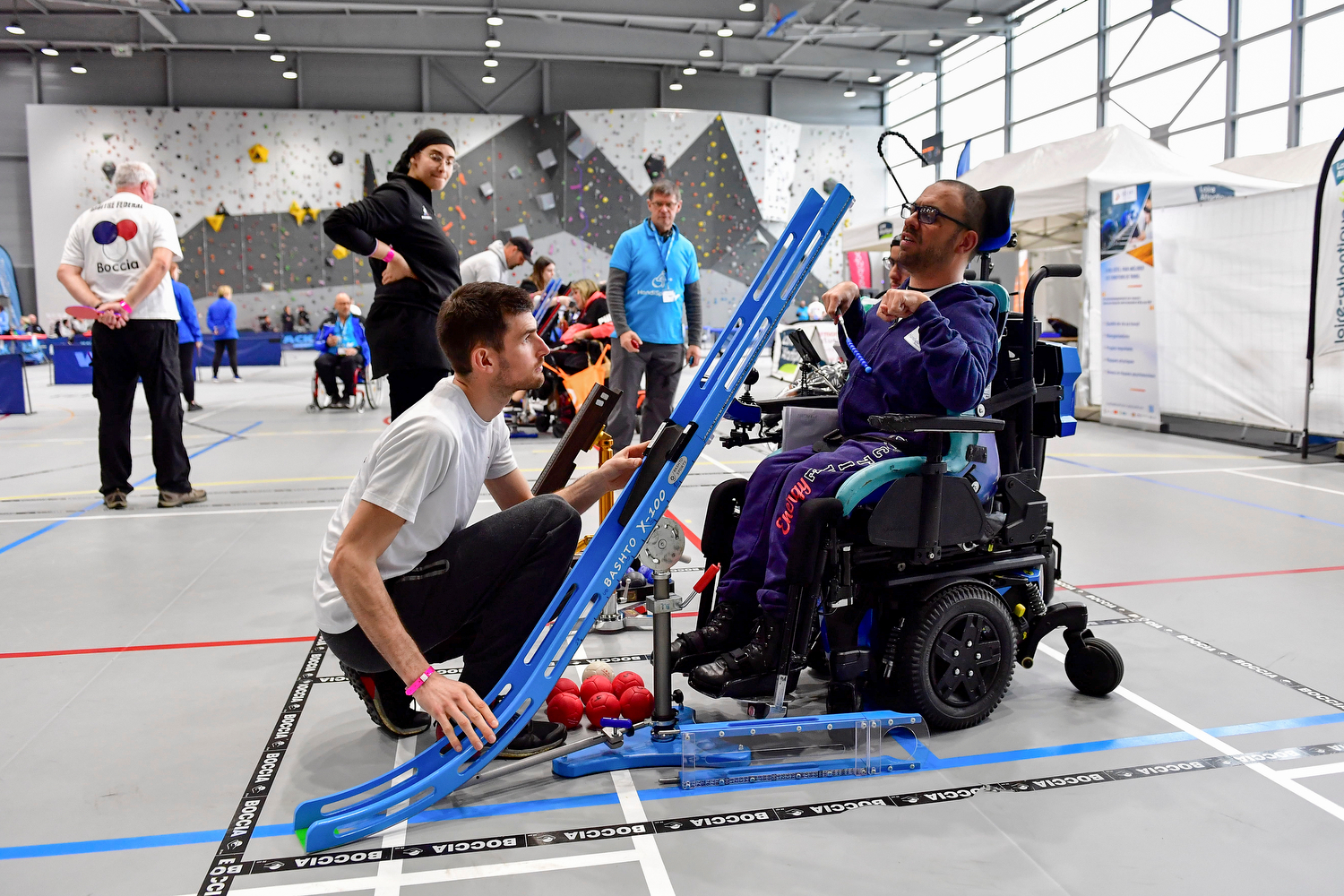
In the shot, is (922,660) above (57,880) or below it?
above

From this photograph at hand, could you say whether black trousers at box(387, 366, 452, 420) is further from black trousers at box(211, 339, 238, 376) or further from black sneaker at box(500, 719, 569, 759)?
black trousers at box(211, 339, 238, 376)

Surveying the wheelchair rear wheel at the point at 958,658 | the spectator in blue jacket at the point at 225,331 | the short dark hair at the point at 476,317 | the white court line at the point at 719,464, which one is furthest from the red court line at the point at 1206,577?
the spectator in blue jacket at the point at 225,331

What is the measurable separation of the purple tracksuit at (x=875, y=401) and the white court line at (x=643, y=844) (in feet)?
1.73

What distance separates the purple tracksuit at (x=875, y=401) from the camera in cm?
218

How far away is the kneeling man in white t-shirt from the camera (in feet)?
6.27

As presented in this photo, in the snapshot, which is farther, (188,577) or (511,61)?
(511,61)

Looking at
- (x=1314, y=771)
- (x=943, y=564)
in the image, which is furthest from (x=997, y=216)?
(x=1314, y=771)

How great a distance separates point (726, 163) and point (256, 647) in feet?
64.9

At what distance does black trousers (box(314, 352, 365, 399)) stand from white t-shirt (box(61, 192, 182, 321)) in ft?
19.1

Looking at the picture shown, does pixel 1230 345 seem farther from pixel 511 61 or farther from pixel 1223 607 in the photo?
pixel 511 61

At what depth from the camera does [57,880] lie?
1701 mm

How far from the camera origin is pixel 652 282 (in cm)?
509

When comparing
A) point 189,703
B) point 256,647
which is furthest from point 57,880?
point 256,647

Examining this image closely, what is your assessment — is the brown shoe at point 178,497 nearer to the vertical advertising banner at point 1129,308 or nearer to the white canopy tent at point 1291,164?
the vertical advertising banner at point 1129,308
